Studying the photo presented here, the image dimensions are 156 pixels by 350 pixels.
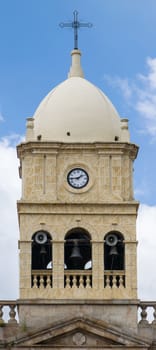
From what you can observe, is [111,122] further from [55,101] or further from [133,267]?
[133,267]

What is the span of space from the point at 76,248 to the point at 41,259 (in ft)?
4.28

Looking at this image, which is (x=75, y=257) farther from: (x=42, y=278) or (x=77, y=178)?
(x=77, y=178)

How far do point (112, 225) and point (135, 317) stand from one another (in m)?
3.24

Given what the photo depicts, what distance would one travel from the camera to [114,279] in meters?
49.8

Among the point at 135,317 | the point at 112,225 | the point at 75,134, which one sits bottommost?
the point at 135,317

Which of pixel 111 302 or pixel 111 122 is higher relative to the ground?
pixel 111 122

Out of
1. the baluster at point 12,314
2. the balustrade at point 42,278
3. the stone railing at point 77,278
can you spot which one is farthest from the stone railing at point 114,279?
the baluster at point 12,314

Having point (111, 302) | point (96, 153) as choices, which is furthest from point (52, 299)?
point (96, 153)

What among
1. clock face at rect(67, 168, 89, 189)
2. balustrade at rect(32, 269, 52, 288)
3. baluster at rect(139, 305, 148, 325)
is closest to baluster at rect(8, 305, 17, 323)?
balustrade at rect(32, 269, 52, 288)

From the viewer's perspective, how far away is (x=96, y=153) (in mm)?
51000

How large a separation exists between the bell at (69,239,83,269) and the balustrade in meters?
1.03

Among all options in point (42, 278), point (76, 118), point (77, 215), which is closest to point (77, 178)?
point (77, 215)

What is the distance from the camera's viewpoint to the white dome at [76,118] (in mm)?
51281

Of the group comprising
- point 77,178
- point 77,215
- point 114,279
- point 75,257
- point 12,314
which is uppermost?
point 77,178
